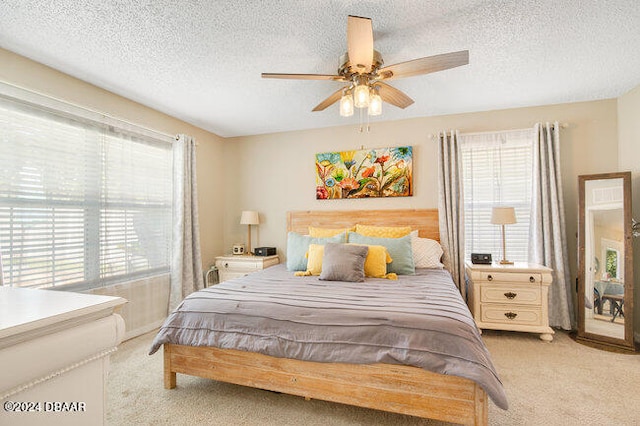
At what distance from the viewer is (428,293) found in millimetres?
2227

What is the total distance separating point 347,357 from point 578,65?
118 inches

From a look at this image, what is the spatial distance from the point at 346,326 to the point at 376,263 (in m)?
A: 1.20

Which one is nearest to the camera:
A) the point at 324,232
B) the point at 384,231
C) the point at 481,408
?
the point at 481,408

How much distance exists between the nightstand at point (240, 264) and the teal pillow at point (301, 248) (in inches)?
25.8

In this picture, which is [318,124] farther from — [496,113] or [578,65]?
[578,65]

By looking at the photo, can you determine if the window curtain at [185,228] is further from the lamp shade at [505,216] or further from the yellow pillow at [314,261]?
the lamp shade at [505,216]

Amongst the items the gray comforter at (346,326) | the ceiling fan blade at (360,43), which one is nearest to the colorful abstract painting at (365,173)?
the gray comforter at (346,326)

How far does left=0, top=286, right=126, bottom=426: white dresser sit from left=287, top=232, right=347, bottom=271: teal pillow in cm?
254

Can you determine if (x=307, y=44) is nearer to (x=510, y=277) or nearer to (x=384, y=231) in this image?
(x=384, y=231)

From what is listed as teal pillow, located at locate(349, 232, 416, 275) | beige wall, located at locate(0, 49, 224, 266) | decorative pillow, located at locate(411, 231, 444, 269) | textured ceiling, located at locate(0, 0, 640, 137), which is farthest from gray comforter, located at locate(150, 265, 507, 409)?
beige wall, located at locate(0, 49, 224, 266)

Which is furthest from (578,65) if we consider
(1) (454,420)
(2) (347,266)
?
(1) (454,420)

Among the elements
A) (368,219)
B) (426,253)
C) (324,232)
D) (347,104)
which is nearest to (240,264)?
(324,232)

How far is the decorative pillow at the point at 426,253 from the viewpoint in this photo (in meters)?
3.33

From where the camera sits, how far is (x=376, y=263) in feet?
9.57
